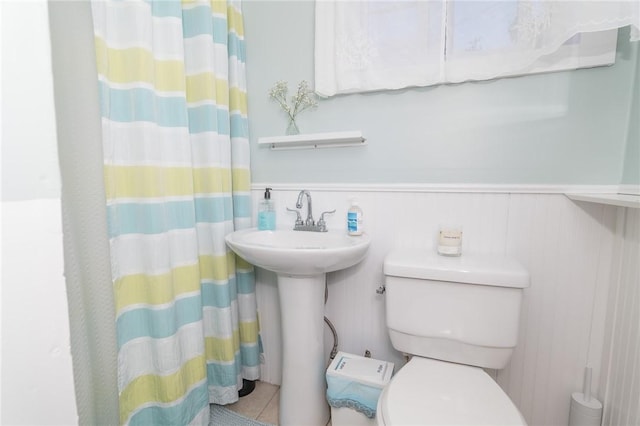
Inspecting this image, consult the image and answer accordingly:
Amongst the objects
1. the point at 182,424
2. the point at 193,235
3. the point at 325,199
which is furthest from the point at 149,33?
the point at 182,424

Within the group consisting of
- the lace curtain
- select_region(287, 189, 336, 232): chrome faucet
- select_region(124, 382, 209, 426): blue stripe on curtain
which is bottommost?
select_region(124, 382, 209, 426): blue stripe on curtain

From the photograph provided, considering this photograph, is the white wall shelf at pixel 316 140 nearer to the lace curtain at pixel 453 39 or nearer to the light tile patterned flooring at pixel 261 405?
the lace curtain at pixel 453 39

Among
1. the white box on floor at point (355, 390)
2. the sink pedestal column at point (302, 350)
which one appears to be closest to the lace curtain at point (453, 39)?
the sink pedestal column at point (302, 350)

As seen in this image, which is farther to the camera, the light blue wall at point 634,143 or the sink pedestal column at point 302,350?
the sink pedestal column at point 302,350

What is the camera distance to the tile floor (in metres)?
1.32

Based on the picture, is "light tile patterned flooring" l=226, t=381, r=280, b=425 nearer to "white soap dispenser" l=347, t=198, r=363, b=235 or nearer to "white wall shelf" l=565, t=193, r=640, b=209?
"white soap dispenser" l=347, t=198, r=363, b=235

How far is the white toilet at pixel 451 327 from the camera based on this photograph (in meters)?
0.82

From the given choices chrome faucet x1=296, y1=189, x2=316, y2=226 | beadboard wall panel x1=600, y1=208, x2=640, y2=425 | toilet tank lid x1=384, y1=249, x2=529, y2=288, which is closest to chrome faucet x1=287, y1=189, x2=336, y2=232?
chrome faucet x1=296, y1=189, x2=316, y2=226

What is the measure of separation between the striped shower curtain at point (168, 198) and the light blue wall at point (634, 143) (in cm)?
147

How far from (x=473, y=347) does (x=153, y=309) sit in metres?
1.08

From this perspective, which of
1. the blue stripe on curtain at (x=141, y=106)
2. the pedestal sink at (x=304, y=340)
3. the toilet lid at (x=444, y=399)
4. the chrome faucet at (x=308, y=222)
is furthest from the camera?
the chrome faucet at (x=308, y=222)

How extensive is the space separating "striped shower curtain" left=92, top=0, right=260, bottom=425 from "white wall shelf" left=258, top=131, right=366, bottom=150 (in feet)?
0.73

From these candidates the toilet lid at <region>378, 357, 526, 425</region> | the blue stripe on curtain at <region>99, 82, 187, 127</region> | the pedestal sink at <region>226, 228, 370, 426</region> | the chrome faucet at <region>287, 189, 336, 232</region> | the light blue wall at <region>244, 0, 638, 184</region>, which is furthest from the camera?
the chrome faucet at <region>287, 189, 336, 232</region>

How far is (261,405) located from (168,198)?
1.06 m
